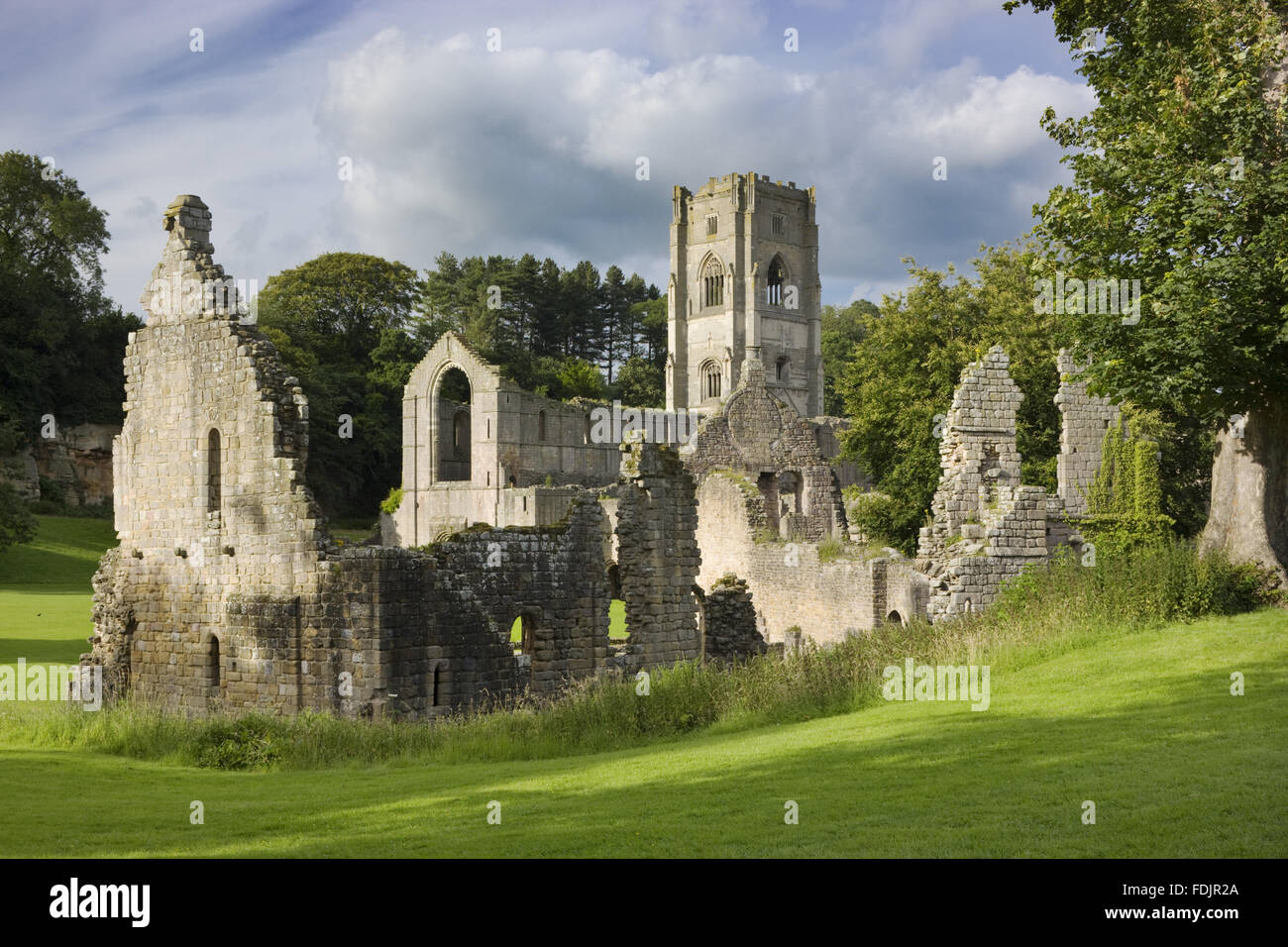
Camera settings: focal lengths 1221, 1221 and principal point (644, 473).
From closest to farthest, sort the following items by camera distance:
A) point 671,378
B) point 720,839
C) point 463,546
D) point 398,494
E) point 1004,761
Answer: point 720,839, point 1004,761, point 463,546, point 398,494, point 671,378

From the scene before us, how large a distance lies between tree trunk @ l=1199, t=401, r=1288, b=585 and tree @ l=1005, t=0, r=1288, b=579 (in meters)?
0.02

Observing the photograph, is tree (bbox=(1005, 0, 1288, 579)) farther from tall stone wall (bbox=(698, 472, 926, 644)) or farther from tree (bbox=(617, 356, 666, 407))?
tree (bbox=(617, 356, 666, 407))

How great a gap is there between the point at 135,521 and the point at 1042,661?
44.2 feet

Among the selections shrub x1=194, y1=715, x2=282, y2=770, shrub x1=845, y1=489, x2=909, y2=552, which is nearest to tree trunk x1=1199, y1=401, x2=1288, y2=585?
shrub x1=194, y1=715, x2=282, y2=770

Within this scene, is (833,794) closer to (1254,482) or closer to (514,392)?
(1254,482)

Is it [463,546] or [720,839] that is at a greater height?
[463,546]

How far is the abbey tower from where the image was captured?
102438mm

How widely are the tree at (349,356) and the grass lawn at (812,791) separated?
50.2 m

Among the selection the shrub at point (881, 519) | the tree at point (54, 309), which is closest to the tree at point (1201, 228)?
the shrub at point (881, 519)

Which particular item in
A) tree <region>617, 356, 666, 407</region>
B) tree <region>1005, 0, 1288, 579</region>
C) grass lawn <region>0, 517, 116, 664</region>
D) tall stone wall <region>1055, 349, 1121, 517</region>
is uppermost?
tree <region>617, 356, 666, 407</region>

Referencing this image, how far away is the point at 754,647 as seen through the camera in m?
21.7

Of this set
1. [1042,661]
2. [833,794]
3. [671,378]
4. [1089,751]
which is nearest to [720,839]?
[833,794]

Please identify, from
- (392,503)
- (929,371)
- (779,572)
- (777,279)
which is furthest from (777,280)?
(779,572)

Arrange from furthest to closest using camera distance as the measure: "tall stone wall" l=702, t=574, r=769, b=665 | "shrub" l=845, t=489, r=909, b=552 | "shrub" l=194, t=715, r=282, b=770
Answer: "shrub" l=845, t=489, r=909, b=552 → "tall stone wall" l=702, t=574, r=769, b=665 → "shrub" l=194, t=715, r=282, b=770
